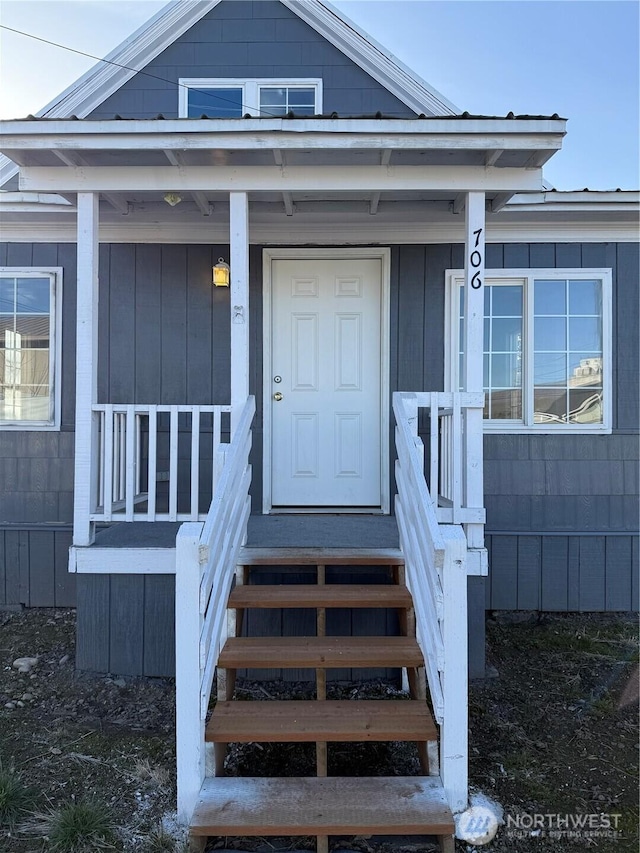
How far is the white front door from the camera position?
441cm

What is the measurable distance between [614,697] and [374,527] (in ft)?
5.63

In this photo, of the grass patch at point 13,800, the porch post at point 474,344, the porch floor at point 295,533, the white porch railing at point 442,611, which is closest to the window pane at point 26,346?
the porch floor at point 295,533

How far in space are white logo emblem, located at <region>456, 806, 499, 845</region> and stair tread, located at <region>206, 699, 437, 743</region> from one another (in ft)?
0.99

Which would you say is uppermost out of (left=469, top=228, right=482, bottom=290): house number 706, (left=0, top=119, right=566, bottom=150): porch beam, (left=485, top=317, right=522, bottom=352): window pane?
(left=0, top=119, right=566, bottom=150): porch beam

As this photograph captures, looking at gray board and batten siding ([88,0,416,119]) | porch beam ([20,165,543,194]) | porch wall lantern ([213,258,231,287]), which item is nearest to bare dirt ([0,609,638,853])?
porch wall lantern ([213,258,231,287])

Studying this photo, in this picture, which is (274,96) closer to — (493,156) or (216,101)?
(216,101)

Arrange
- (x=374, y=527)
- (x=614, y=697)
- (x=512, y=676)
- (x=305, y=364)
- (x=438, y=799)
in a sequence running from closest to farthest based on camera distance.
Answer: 1. (x=438, y=799)
2. (x=614, y=697)
3. (x=512, y=676)
4. (x=374, y=527)
5. (x=305, y=364)

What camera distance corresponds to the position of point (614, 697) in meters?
3.21

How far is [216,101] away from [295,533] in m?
3.74

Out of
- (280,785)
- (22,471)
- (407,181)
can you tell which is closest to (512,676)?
(280,785)

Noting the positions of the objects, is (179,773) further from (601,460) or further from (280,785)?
(601,460)

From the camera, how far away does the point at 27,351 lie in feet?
14.9

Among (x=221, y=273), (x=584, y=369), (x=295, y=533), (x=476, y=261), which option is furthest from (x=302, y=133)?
(x=584, y=369)

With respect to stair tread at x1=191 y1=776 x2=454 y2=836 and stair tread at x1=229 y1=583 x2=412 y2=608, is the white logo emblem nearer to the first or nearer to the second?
stair tread at x1=191 y1=776 x2=454 y2=836
